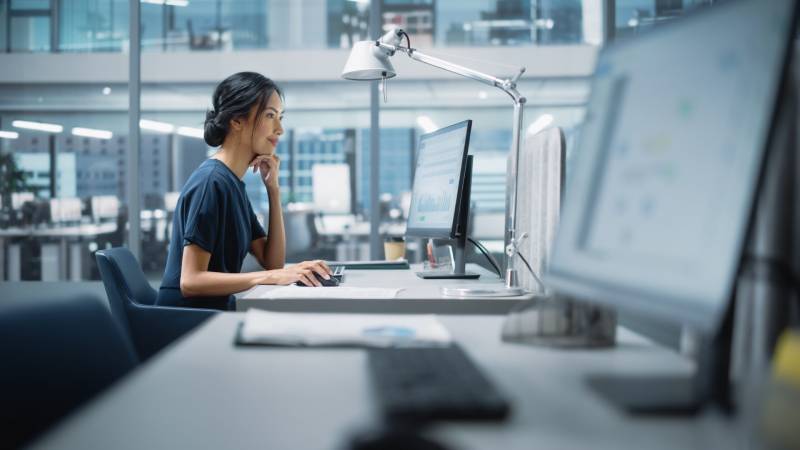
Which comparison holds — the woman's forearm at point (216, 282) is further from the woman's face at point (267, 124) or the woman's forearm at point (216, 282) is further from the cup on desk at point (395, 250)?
the cup on desk at point (395, 250)

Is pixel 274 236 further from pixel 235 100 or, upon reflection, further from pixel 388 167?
pixel 388 167

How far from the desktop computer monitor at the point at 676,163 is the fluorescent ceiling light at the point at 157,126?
423 centimetres

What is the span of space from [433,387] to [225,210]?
1.63 meters

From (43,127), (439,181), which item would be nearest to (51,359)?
(439,181)

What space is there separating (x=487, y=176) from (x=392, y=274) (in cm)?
118

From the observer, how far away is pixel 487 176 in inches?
137

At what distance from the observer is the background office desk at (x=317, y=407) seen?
61 centimetres

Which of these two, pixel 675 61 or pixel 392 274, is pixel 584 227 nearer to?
pixel 675 61

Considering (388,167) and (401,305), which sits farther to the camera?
(388,167)

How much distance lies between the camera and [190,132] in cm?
477

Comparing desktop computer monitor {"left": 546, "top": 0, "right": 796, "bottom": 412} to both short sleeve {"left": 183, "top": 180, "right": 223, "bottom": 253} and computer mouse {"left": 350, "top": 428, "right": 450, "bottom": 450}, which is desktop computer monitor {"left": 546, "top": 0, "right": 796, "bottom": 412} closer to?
computer mouse {"left": 350, "top": 428, "right": 450, "bottom": 450}

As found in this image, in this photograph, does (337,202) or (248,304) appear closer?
(248,304)

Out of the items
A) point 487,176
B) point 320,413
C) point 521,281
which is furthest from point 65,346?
point 487,176

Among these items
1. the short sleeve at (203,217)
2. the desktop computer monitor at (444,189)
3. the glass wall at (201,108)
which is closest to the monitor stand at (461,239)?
the desktop computer monitor at (444,189)
